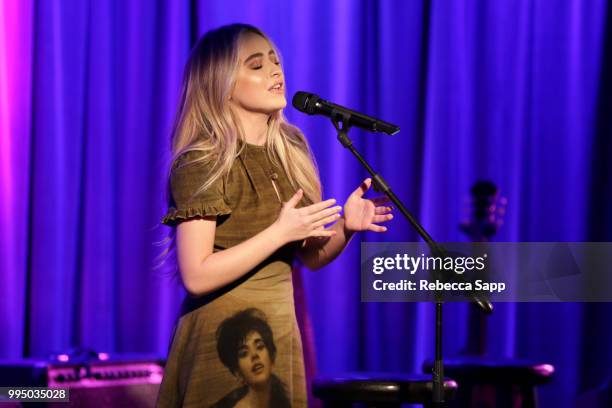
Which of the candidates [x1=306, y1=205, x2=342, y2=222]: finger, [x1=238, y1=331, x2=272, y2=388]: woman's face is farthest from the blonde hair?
[x1=238, y1=331, x2=272, y2=388]: woman's face

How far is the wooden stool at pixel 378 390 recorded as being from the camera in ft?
7.79

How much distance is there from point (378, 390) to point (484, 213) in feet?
3.48

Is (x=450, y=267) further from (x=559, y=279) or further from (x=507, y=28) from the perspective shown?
(x=507, y=28)

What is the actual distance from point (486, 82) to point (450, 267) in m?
1.91

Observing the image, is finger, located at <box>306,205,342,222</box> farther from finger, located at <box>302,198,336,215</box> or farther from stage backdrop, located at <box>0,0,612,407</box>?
stage backdrop, located at <box>0,0,612,407</box>

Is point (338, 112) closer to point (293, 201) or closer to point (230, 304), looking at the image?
point (293, 201)

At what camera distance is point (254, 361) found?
70.2 inches

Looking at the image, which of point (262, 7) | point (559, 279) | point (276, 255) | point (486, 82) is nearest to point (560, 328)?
point (559, 279)

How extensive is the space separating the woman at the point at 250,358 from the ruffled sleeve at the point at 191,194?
22cm

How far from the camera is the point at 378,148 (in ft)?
11.4

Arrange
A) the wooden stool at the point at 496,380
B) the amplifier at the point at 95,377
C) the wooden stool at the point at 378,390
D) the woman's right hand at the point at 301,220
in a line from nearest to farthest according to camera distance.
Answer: the woman's right hand at the point at 301,220 → the wooden stool at the point at 378,390 → the amplifier at the point at 95,377 → the wooden stool at the point at 496,380

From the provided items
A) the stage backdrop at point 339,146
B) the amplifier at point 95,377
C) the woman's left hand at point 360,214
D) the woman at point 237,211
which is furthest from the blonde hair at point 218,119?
the stage backdrop at point 339,146

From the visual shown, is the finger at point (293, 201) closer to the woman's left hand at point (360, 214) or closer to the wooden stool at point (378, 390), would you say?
the woman's left hand at point (360, 214)
